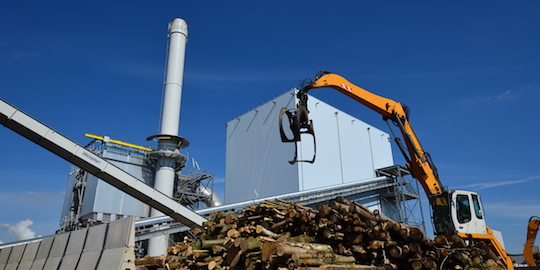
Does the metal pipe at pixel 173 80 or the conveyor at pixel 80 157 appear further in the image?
the metal pipe at pixel 173 80

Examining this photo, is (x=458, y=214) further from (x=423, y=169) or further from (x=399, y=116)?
(x=399, y=116)

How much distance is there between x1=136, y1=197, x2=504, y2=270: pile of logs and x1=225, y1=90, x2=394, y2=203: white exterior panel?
17125 millimetres

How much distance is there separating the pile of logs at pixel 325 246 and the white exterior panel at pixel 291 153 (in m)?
17.1

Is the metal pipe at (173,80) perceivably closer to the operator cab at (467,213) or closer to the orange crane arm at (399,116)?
the orange crane arm at (399,116)

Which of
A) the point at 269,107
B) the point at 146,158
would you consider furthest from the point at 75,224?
the point at 269,107

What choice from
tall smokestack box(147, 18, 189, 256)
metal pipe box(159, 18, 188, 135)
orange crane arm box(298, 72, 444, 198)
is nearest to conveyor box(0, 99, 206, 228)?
orange crane arm box(298, 72, 444, 198)

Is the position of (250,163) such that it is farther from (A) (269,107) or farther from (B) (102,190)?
(B) (102,190)

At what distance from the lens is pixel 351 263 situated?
664 centimetres

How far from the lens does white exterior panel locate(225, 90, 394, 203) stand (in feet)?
86.4

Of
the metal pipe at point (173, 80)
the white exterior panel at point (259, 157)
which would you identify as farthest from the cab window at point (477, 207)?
the metal pipe at point (173, 80)

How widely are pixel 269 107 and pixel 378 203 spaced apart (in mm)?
11842

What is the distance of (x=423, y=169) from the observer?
1123cm

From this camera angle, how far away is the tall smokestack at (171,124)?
25.4 meters

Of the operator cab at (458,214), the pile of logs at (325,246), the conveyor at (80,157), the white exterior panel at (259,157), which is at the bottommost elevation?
the pile of logs at (325,246)
